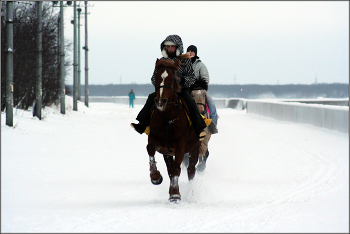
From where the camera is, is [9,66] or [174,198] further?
[9,66]

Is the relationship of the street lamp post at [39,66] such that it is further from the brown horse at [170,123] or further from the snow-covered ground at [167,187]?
the brown horse at [170,123]

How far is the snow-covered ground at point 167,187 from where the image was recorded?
6.27 meters

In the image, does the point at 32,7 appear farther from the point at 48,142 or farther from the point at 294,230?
the point at 294,230

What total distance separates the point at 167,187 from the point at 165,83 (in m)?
2.54

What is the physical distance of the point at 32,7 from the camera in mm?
28406

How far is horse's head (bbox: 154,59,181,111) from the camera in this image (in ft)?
24.5

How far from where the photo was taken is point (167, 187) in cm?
945

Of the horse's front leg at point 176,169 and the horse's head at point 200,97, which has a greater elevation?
the horse's head at point 200,97

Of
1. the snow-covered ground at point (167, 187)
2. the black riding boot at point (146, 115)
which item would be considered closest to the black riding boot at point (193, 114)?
the black riding boot at point (146, 115)

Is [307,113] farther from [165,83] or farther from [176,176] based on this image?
[165,83]

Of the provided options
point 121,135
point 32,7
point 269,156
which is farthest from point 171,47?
point 32,7

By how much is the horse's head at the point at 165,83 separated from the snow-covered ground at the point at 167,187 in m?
1.55

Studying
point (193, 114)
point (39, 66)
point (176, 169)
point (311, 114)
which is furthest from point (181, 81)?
point (39, 66)

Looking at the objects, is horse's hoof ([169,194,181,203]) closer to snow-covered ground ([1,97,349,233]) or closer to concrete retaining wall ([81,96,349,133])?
snow-covered ground ([1,97,349,233])
